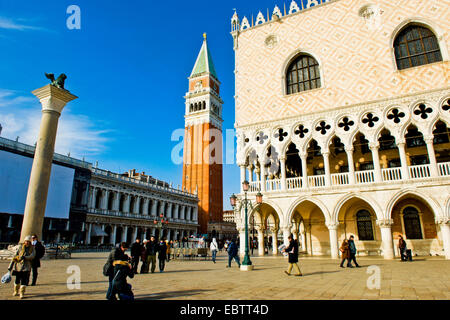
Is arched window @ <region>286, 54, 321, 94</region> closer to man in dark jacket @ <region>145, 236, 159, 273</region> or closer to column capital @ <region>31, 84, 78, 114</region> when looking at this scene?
column capital @ <region>31, 84, 78, 114</region>

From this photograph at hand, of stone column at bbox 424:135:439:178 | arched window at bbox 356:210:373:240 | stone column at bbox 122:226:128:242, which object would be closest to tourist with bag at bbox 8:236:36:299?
stone column at bbox 424:135:439:178

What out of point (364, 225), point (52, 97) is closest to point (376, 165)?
point (364, 225)

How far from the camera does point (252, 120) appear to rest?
64.8ft

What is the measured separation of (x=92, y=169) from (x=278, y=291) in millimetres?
35311

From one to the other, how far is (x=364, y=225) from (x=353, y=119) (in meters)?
6.31

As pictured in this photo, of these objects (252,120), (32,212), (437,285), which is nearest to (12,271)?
(32,212)

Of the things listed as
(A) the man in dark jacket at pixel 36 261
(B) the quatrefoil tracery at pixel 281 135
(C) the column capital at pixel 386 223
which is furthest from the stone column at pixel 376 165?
(A) the man in dark jacket at pixel 36 261

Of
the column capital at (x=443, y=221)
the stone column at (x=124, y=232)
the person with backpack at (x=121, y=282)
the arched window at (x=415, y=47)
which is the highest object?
the arched window at (x=415, y=47)

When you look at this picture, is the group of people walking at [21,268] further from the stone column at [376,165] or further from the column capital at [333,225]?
the stone column at [376,165]

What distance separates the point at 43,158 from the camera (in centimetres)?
1254

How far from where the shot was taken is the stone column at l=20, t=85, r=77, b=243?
467 inches

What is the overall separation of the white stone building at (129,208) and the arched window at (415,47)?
27252 mm

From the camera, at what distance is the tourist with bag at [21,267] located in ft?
19.0

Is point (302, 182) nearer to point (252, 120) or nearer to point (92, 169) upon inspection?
point (252, 120)
